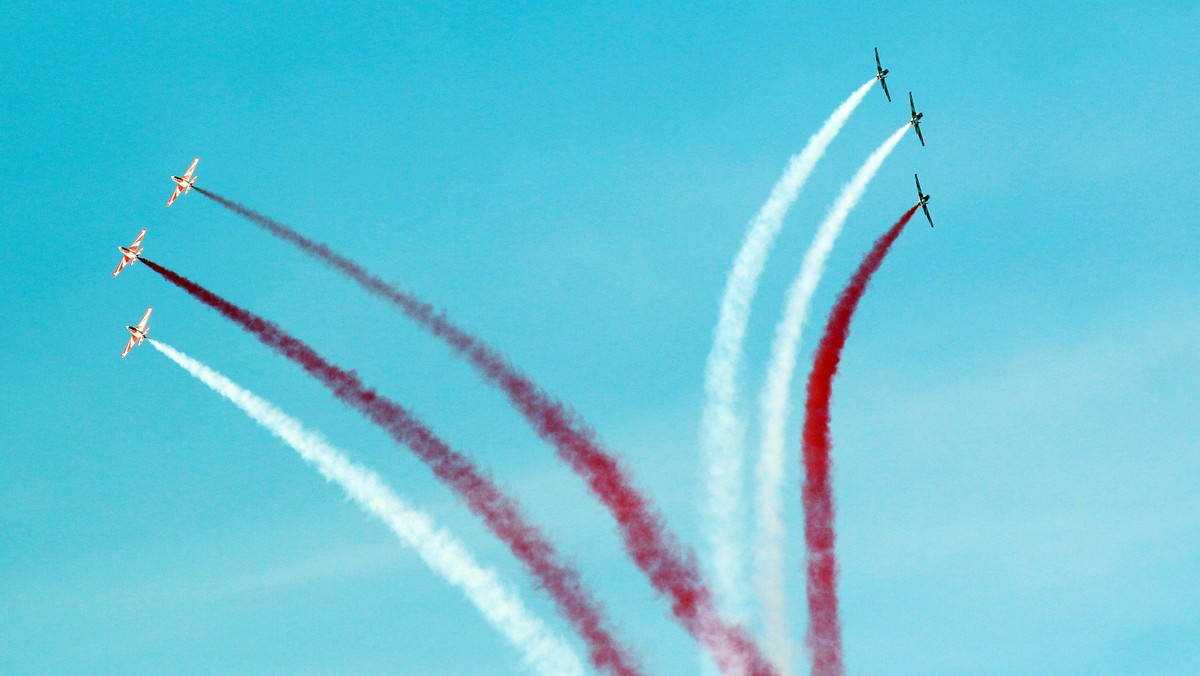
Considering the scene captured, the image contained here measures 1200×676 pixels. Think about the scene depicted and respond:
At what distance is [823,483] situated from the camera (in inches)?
3071

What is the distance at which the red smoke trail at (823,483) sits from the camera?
75250 millimetres

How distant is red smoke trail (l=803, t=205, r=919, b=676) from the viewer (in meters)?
75.2

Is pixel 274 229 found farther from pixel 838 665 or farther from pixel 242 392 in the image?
pixel 838 665

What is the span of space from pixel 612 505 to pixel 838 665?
1552cm

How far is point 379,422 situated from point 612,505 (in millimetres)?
14874

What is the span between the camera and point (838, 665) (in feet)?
246

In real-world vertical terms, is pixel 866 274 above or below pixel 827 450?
above

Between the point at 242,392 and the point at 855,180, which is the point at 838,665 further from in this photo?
the point at 242,392

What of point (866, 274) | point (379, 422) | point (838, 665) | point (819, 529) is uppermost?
point (866, 274)

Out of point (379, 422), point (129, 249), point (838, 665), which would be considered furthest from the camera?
point (129, 249)

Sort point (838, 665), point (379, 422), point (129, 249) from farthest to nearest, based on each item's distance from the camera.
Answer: point (129, 249) < point (379, 422) < point (838, 665)

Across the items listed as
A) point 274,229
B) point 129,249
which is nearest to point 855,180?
point 274,229

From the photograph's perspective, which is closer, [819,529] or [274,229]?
[819,529]

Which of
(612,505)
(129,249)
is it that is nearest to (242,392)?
(129,249)
